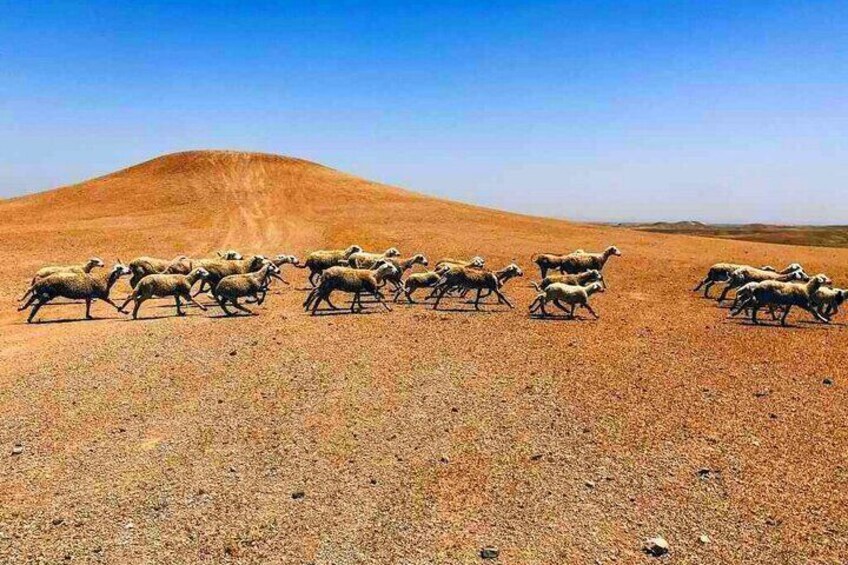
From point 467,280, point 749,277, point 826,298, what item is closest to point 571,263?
point 749,277

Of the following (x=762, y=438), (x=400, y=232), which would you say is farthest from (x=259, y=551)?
(x=400, y=232)

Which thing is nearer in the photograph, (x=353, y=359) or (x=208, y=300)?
(x=353, y=359)

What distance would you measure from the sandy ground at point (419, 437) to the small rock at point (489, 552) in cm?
10

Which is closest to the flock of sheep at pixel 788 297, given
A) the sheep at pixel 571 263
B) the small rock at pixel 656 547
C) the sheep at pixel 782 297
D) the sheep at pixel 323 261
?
the sheep at pixel 782 297

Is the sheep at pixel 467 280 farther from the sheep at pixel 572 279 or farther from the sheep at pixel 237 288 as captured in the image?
the sheep at pixel 237 288

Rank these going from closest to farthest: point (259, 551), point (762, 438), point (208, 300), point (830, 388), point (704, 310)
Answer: point (259, 551)
point (762, 438)
point (830, 388)
point (704, 310)
point (208, 300)

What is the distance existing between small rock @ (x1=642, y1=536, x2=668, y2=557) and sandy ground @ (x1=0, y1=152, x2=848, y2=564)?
12 centimetres

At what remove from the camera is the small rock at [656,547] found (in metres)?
7.15

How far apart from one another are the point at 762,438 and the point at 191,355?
11.7 m

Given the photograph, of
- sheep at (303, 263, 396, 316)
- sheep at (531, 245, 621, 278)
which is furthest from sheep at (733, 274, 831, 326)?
sheep at (303, 263, 396, 316)

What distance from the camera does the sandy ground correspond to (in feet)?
24.5

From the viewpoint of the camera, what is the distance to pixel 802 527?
7.55 meters

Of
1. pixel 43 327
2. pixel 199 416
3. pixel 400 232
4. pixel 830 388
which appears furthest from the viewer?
pixel 400 232

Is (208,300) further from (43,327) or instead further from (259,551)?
(259,551)
